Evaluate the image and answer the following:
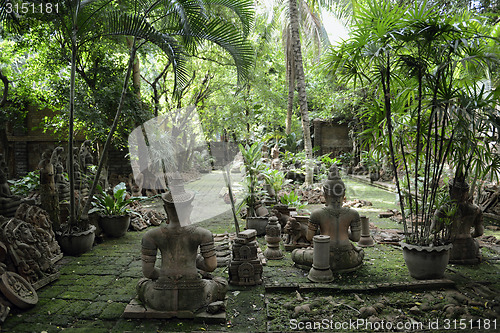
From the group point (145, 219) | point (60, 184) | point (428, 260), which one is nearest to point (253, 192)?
point (145, 219)

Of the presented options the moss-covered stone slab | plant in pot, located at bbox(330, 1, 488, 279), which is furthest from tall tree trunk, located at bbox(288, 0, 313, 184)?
the moss-covered stone slab

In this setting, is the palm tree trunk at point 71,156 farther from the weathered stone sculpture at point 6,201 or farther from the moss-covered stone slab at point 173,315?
the moss-covered stone slab at point 173,315

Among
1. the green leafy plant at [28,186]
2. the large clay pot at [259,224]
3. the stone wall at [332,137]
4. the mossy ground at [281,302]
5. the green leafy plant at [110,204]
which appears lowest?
the mossy ground at [281,302]

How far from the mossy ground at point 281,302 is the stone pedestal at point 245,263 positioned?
0.35 ft

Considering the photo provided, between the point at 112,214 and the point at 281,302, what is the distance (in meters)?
3.96

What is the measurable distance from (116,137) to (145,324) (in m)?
7.79

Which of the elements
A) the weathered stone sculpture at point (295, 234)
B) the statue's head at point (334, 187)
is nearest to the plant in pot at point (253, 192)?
the weathered stone sculpture at point (295, 234)

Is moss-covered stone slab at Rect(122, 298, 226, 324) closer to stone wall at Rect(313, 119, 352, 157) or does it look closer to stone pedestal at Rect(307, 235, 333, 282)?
stone pedestal at Rect(307, 235, 333, 282)

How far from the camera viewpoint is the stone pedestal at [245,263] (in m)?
4.10

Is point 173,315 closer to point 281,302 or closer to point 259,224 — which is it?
point 281,302

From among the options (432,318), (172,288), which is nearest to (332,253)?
(432,318)

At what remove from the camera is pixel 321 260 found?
13.6 feet

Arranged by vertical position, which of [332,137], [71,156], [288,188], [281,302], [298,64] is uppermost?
[298,64]

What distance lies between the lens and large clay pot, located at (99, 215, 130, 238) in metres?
6.31
